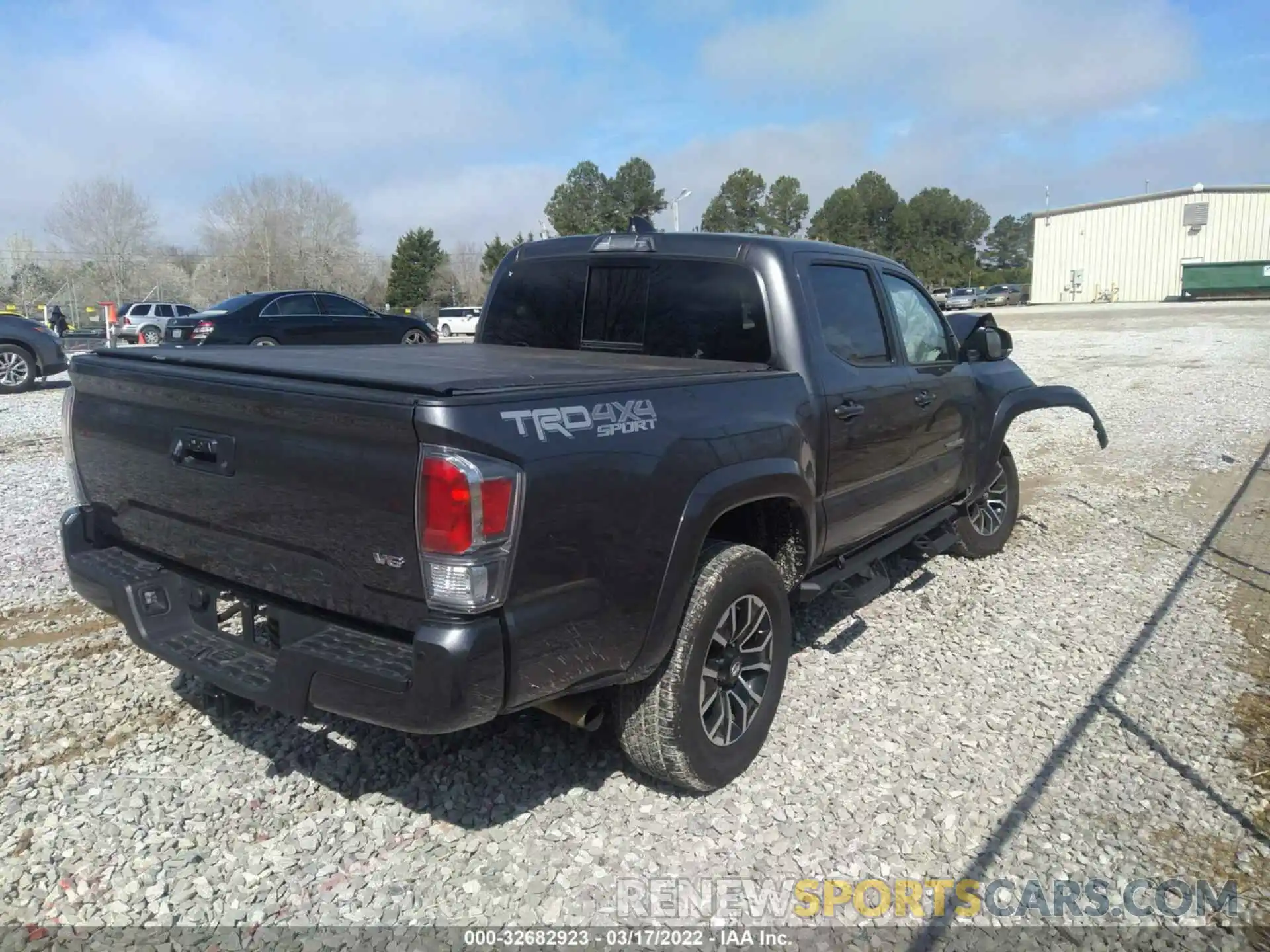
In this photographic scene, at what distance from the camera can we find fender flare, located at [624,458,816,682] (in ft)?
9.62

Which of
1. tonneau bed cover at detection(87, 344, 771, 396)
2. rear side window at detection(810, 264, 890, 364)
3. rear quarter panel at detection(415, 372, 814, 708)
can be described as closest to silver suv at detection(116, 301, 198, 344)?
tonneau bed cover at detection(87, 344, 771, 396)

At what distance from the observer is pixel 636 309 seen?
429 centimetres

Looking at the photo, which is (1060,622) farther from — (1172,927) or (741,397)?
(741,397)

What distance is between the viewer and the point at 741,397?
3.37 metres

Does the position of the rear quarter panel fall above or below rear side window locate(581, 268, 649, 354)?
below

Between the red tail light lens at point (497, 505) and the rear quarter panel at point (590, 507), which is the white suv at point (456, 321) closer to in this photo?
the rear quarter panel at point (590, 507)

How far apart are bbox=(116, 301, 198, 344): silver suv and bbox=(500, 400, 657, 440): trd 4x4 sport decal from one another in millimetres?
28757

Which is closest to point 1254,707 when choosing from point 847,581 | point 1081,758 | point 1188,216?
point 1081,758

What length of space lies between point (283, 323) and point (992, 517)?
42.9ft

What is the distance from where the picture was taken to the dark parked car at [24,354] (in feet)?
44.6

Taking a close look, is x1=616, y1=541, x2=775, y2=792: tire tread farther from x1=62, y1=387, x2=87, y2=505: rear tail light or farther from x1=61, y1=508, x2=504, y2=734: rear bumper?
x1=62, y1=387, x2=87, y2=505: rear tail light

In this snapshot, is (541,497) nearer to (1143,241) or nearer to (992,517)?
→ (992,517)

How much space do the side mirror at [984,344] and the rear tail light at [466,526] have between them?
3.84 metres

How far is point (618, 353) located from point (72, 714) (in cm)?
273
